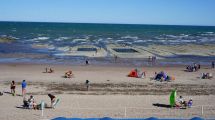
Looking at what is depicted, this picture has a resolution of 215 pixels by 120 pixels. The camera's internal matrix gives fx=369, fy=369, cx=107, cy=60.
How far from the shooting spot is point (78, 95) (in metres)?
23.9

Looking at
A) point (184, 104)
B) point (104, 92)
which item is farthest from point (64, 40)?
point (184, 104)

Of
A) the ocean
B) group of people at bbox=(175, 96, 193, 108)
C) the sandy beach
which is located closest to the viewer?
the sandy beach

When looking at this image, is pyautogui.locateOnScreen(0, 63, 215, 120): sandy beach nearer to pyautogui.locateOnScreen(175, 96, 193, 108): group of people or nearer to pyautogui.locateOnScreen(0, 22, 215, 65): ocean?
pyautogui.locateOnScreen(175, 96, 193, 108): group of people

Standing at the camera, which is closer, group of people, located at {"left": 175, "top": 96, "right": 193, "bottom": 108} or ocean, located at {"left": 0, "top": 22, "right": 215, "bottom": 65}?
group of people, located at {"left": 175, "top": 96, "right": 193, "bottom": 108}

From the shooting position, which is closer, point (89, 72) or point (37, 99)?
point (37, 99)

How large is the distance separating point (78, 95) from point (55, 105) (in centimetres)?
359

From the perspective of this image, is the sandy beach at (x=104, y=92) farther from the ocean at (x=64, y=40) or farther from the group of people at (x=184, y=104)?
the ocean at (x=64, y=40)

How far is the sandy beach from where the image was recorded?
19.0 meters

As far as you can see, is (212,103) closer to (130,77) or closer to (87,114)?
(87,114)

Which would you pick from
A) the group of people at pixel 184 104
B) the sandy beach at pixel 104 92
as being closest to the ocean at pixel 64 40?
the sandy beach at pixel 104 92

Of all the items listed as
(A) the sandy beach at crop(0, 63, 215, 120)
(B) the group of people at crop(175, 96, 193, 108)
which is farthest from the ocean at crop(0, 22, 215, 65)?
(B) the group of people at crop(175, 96, 193, 108)

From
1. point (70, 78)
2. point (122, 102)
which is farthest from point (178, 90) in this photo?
point (70, 78)

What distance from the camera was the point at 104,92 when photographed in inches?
993

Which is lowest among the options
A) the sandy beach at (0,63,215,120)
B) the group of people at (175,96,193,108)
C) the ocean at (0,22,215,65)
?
the sandy beach at (0,63,215,120)
